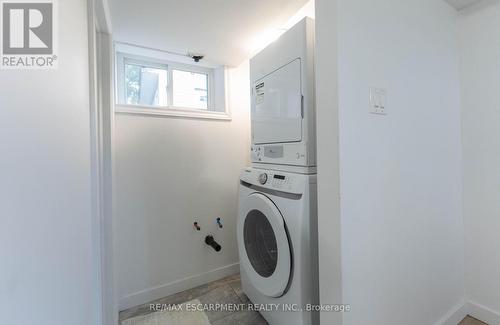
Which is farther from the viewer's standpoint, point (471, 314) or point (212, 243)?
point (212, 243)

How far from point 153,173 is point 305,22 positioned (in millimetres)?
1440

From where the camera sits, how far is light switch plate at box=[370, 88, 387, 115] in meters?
0.91

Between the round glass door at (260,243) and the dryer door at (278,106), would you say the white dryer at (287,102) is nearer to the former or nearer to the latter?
the dryer door at (278,106)

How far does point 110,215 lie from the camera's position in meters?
1.28

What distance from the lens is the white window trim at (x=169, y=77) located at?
5.46ft

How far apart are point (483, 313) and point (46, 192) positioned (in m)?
2.22

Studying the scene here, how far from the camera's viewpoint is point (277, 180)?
1.18 m

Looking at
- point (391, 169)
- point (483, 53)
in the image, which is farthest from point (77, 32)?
point (483, 53)

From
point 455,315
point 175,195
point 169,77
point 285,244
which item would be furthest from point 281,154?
point 455,315

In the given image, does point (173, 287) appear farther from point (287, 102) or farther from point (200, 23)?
point (200, 23)

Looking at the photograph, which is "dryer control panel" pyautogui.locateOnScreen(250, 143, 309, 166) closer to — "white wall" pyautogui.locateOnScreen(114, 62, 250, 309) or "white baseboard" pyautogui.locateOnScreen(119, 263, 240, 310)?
"white wall" pyautogui.locateOnScreen(114, 62, 250, 309)

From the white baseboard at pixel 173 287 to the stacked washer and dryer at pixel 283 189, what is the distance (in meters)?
0.51

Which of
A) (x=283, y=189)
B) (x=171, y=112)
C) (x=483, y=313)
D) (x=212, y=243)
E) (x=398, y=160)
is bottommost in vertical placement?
(x=483, y=313)

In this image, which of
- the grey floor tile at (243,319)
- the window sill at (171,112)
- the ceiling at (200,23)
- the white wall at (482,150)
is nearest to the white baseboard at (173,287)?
the grey floor tile at (243,319)
